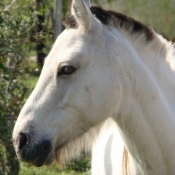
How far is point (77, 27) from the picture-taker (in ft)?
11.2

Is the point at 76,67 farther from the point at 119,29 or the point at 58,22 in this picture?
the point at 58,22

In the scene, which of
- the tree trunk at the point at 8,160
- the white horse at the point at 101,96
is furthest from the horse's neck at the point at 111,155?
the tree trunk at the point at 8,160

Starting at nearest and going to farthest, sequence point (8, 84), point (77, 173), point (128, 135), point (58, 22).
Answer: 1. point (128, 135)
2. point (8, 84)
3. point (77, 173)
4. point (58, 22)

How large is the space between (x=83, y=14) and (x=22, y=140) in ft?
2.92

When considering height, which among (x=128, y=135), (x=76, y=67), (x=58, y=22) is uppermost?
(x=76, y=67)

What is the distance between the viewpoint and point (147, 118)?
345 cm

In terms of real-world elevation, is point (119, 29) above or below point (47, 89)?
above

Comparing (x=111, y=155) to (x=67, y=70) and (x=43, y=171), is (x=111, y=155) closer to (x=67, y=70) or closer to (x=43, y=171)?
(x=67, y=70)

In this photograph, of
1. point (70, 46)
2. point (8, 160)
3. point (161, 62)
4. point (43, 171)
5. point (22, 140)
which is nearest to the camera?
point (22, 140)

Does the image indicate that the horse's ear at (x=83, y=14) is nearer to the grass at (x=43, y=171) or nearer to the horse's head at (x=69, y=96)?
the horse's head at (x=69, y=96)

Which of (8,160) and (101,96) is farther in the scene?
(8,160)

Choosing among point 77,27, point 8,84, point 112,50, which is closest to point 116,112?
point 112,50

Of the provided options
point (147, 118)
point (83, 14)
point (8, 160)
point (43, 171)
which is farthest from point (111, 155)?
point (43, 171)

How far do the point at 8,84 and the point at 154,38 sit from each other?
2491 millimetres
